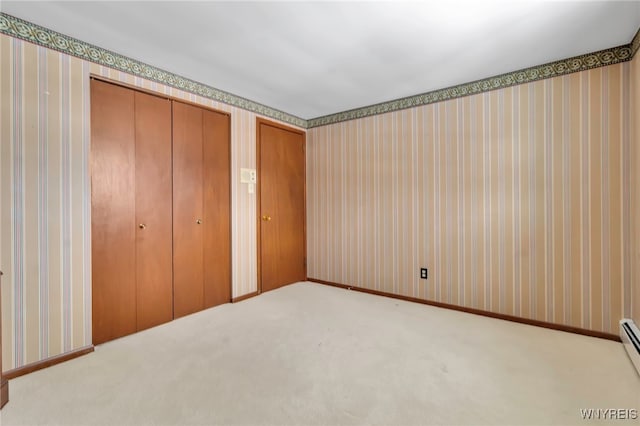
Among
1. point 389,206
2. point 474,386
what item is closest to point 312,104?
point 389,206

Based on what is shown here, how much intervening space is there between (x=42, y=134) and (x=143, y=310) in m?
1.62

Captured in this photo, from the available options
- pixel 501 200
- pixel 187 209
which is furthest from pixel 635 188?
pixel 187 209

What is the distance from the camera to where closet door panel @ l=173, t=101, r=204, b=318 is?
9.89 feet

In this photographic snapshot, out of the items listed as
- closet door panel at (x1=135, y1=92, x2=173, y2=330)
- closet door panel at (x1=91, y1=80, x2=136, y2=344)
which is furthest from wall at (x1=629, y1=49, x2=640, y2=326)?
closet door panel at (x1=91, y1=80, x2=136, y2=344)

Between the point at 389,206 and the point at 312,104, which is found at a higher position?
the point at 312,104

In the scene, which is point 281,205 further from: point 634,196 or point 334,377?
point 634,196

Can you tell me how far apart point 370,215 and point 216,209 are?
1927 millimetres

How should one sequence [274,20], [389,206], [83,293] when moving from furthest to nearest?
[389,206] → [83,293] → [274,20]

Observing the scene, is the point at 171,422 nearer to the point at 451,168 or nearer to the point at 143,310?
the point at 143,310

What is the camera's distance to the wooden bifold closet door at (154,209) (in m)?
2.50

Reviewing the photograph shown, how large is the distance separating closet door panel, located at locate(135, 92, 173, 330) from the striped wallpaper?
3963 millimetres

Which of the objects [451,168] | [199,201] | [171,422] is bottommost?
[171,422]

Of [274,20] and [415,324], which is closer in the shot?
[274,20]

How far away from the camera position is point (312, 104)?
151 inches
